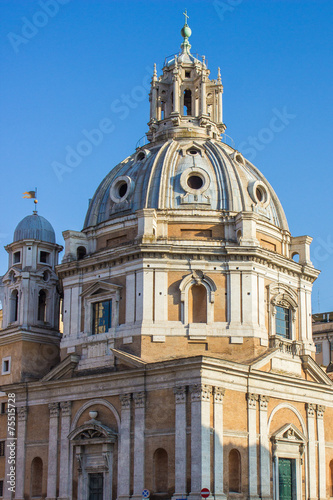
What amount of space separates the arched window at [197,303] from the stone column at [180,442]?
19.1ft

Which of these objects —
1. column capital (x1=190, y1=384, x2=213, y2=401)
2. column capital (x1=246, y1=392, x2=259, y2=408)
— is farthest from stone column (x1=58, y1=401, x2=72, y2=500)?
column capital (x1=246, y1=392, x2=259, y2=408)

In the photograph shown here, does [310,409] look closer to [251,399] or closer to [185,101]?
[251,399]

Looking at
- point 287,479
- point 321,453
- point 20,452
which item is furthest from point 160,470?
point 321,453

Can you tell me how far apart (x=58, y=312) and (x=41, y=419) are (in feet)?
25.6

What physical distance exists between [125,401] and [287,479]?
30.0 ft

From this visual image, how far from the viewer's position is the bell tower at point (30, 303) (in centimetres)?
4659

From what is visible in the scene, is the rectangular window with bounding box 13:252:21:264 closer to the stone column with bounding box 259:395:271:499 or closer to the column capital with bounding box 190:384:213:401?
the column capital with bounding box 190:384:213:401

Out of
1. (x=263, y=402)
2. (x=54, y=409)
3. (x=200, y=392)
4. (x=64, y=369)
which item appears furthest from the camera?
(x=64, y=369)

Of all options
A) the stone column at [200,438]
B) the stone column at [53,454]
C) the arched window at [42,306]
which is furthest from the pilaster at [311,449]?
the arched window at [42,306]

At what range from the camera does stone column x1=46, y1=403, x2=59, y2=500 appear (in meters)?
41.3

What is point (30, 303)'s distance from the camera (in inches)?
1874

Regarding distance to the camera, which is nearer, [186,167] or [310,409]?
[310,409]

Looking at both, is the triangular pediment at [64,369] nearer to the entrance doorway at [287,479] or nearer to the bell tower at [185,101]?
the entrance doorway at [287,479]

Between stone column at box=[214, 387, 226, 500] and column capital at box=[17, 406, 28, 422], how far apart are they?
12.2 metres
